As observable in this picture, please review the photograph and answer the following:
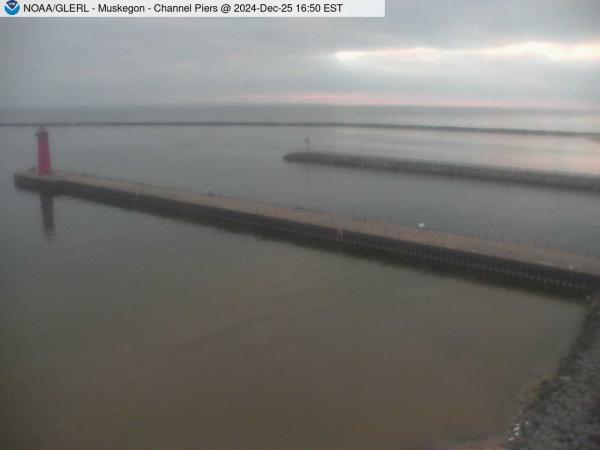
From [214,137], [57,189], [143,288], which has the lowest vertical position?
[143,288]

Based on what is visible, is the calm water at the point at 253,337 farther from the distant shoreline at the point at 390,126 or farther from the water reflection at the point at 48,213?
the distant shoreline at the point at 390,126

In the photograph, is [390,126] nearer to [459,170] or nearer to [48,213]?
[459,170]

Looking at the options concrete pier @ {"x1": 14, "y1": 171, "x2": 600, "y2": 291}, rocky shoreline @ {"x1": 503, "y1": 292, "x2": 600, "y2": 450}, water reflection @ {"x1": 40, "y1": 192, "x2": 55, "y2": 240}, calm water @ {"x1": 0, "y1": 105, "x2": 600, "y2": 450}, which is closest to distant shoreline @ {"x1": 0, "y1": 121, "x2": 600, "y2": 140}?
calm water @ {"x1": 0, "y1": 105, "x2": 600, "y2": 450}

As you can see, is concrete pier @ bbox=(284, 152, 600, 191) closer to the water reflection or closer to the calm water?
the calm water

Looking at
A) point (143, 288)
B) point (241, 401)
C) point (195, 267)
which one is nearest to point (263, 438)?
point (241, 401)

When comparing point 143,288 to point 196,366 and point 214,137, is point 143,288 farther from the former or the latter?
point 214,137

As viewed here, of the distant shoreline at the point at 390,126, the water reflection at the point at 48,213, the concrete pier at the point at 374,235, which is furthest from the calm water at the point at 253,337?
the distant shoreline at the point at 390,126

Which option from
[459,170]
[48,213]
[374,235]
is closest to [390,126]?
[459,170]
